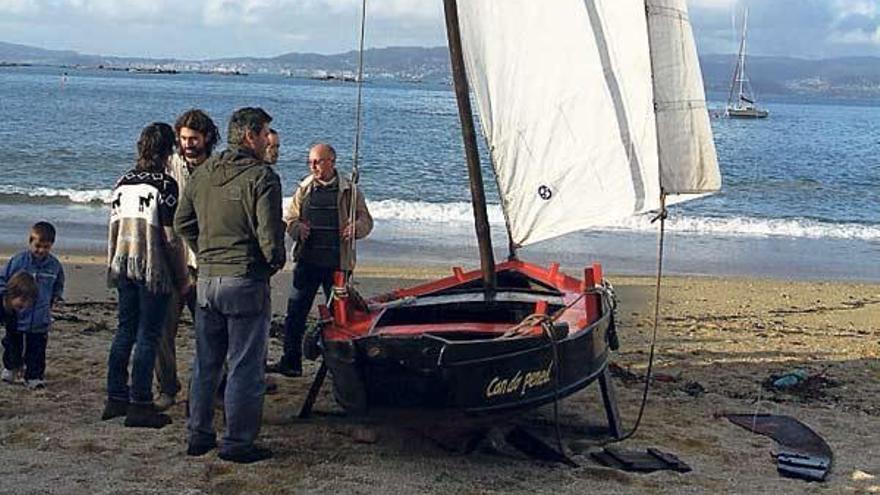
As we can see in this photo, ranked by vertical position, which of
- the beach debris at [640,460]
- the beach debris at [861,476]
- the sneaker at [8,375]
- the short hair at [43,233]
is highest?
the short hair at [43,233]

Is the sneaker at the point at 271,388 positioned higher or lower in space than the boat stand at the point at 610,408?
lower

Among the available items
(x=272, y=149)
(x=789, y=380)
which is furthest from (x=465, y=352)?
(x=789, y=380)

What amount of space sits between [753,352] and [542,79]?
3.68 metres

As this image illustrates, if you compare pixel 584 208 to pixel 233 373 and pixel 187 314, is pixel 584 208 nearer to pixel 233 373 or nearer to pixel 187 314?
pixel 233 373

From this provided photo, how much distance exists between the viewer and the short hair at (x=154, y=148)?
604 cm

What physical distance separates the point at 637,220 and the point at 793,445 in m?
13.7

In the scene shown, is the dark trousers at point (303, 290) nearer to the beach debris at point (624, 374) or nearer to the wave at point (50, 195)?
the beach debris at point (624, 374)

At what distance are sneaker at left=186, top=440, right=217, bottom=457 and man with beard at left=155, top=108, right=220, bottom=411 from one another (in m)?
0.71

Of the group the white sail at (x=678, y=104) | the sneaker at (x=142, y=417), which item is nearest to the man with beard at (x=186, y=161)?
the sneaker at (x=142, y=417)

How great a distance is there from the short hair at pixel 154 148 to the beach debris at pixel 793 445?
3.71 metres

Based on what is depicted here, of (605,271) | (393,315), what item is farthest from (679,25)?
(605,271)

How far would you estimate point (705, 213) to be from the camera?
77.6ft

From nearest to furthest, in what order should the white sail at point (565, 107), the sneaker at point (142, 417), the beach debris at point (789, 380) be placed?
the sneaker at point (142, 417) → the white sail at point (565, 107) → the beach debris at point (789, 380)

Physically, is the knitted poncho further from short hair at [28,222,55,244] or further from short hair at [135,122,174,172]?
short hair at [28,222,55,244]
